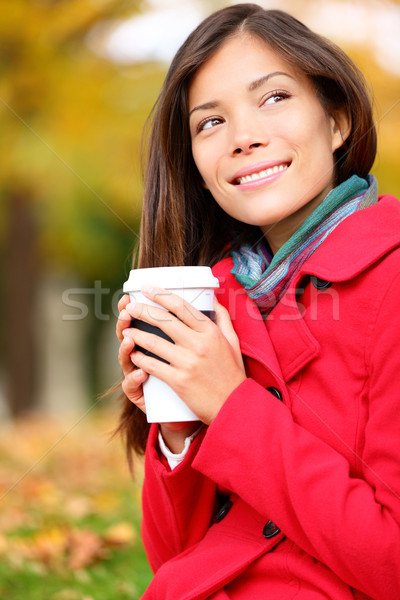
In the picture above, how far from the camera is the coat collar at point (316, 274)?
175 cm

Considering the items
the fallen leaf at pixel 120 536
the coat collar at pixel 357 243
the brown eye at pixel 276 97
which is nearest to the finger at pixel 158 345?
the coat collar at pixel 357 243

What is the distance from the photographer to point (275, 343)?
189 cm

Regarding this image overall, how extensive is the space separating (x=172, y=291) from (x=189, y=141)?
0.76 m

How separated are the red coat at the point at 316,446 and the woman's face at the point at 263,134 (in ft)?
0.84

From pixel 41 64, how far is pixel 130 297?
21.4ft

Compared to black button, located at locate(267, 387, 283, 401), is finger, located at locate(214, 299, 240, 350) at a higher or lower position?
higher

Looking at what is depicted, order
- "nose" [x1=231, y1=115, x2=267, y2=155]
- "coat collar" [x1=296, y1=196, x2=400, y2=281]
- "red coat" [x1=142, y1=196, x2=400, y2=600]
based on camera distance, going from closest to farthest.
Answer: "red coat" [x1=142, y1=196, x2=400, y2=600]
"coat collar" [x1=296, y1=196, x2=400, y2=281]
"nose" [x1=231, y1=115, x2=267, y2=155]

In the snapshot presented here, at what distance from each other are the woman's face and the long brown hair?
0.05 metres

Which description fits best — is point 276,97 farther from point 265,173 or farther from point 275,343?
point 275,343

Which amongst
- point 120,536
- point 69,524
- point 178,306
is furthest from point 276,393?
point 69,524

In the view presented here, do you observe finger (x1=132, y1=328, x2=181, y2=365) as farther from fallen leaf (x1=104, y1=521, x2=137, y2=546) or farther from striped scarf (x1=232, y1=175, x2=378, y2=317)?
fallen leaf (x1=104, y1=521, x2=137, y2=546)

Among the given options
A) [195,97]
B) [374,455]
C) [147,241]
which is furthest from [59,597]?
[195,97]

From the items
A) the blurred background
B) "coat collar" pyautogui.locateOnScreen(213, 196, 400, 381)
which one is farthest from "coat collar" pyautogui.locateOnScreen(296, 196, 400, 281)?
the blurred background

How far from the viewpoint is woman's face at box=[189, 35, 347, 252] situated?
204cm
